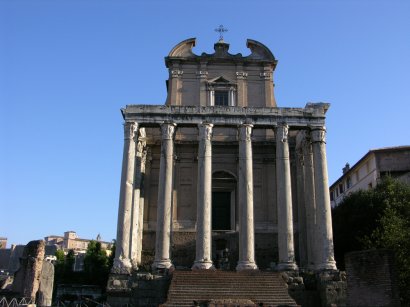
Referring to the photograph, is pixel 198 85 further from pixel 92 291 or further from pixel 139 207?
pixel 92 291

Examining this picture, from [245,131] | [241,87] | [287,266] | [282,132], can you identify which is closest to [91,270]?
[241,87]

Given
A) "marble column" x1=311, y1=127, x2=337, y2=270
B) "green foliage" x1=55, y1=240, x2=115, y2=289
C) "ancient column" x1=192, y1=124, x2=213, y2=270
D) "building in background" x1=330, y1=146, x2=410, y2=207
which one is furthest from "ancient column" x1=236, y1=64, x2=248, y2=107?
"green foliage" x1=55, y1=240, x2=115, y2=289

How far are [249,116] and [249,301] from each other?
10.9 metres

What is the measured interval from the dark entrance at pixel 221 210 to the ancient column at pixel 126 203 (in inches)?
254

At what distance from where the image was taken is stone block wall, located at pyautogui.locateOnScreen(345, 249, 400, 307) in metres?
12.8

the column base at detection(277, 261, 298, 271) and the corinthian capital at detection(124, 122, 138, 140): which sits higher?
the corinthian capital at detection(124, 122, 138, 140)

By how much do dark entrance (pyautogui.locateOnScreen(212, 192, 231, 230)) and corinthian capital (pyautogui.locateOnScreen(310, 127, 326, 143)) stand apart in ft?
22.6

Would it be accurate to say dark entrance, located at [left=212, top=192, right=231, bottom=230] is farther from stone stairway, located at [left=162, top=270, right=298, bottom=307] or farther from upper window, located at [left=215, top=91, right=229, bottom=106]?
stone stairway, located at [left=162, top=270, right=298, bottom=307]

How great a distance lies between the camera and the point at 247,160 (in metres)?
24.8

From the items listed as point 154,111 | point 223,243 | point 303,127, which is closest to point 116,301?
point 223,243

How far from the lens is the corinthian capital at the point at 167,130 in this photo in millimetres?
25125

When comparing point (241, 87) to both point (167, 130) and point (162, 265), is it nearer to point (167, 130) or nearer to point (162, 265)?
point (167, 130)

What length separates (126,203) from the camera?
23734 millimetres

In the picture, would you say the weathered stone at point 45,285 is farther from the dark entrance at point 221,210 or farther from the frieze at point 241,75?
the frieze at point 241,75
